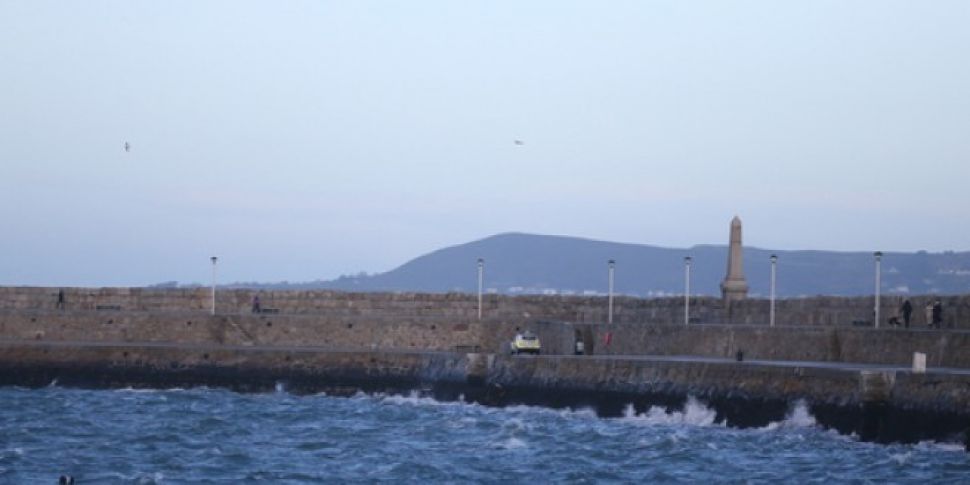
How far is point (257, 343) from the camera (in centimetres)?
5409

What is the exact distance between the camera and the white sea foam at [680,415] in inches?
1561

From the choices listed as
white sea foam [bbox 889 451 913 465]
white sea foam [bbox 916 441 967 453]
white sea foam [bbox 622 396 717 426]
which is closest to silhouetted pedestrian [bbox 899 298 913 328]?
white sea foam [bbox 622 396 717 426]

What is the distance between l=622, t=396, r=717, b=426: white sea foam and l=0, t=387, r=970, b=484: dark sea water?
38 millimetres

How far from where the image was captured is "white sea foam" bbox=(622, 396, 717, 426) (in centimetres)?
3966

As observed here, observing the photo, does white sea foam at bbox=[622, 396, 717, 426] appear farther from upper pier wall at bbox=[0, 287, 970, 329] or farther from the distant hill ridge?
the distant hill ridge

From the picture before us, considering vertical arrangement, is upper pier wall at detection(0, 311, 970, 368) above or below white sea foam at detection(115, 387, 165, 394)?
above

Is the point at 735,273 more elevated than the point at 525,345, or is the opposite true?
the point at 735,273

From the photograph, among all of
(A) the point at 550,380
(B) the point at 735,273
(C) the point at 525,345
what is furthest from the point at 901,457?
(B) the point at 735,273

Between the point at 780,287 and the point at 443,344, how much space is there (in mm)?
115210

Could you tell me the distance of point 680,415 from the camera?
40.4 meters

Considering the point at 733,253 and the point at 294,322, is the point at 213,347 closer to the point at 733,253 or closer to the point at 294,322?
the point at 294,322

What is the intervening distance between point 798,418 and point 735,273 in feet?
53.9

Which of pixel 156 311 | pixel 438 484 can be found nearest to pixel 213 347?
pixel 156 311

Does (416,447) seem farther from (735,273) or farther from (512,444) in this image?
(735,273)
